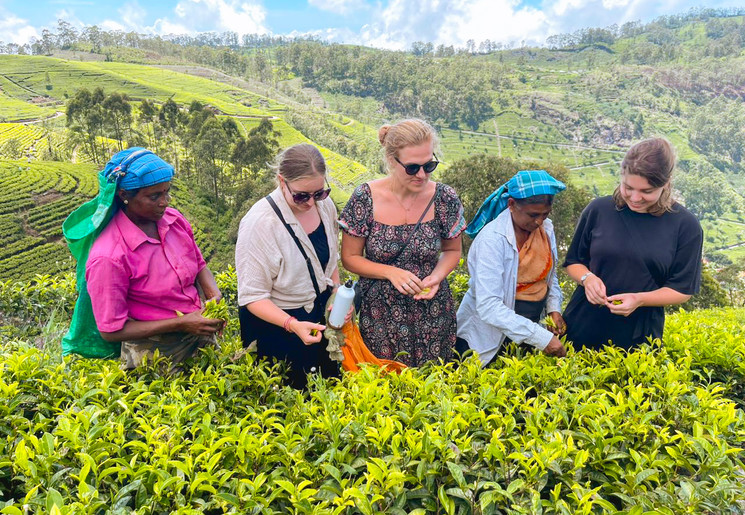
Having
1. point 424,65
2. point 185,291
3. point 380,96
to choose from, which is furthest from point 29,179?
point 424,65

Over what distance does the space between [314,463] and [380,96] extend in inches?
4713

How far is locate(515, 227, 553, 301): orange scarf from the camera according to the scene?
2648 mm

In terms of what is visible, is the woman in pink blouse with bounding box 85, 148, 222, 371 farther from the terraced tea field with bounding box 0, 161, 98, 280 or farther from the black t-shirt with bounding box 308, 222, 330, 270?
the terraced tea field with bounding box 0, 161, 98, 280

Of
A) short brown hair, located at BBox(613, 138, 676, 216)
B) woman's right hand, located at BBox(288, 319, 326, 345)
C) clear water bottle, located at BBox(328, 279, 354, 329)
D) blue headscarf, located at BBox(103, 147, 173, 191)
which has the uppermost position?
short brown hair, located at BBox(613, 138, 676, 216)

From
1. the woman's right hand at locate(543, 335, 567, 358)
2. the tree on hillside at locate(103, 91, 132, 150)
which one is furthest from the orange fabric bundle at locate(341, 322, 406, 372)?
the tree on hillside at locate(103, 91, 132, 150)

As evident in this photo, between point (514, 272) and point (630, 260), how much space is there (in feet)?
1.93

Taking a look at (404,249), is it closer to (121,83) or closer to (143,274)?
(143,274)

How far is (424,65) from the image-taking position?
4970 inches

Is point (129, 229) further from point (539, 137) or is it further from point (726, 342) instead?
point (539, 137)

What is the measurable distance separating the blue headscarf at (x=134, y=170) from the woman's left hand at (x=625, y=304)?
7.48ft

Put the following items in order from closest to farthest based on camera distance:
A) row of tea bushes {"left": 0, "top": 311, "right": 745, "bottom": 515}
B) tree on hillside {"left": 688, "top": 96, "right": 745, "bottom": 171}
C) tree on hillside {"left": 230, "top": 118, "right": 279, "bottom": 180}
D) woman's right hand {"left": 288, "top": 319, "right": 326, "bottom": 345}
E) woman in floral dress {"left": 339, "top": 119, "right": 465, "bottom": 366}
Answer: row of tea bushes {"left": 0, "top": 311, "right": 745, "bottom": 515}
woman's right hand {"left": 288, "top": 319, "right": 326, "bottom": 345}
woman in floral dress {"left": 339, "top": 119, "right": 465, "bottom": 366}
tree on hillside {"left": 230, "top": 118, "right": 279, "bottom": 180}
tree on hillside {"left": 688, "top": 96, "right": 745, "bottom": 171}

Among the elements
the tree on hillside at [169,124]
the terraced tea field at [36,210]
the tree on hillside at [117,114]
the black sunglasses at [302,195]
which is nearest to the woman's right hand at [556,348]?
the black sunglasses at [302,195]

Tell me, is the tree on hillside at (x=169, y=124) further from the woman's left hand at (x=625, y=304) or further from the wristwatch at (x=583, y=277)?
the woman's left hand at (x=625, y=304)

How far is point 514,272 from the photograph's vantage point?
2.60 m
